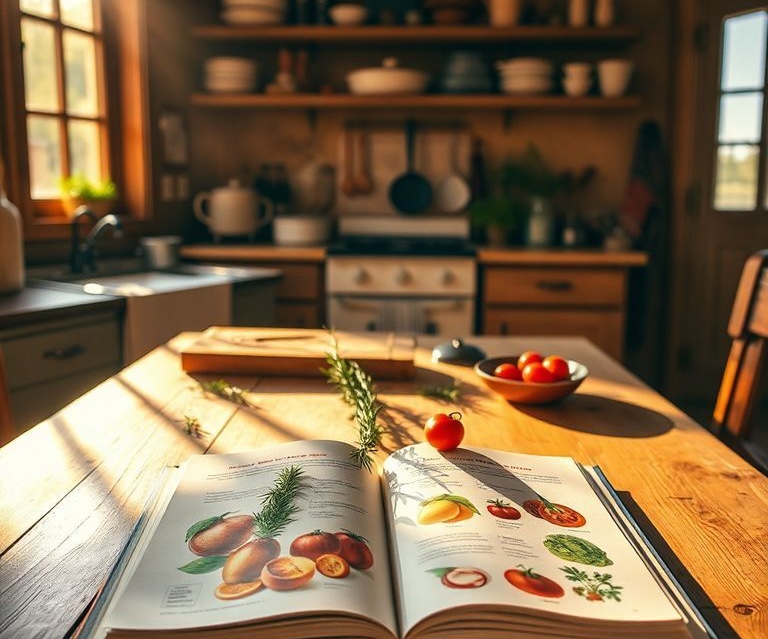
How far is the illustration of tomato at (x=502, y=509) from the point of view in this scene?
2.57ft

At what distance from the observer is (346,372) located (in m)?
1.28

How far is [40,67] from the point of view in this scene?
2.99 metres

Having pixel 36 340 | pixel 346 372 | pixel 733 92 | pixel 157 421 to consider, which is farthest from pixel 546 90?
pixel 157 421

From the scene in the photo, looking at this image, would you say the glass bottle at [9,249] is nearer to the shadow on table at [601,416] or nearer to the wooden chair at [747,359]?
the shadow on table at [601,416]

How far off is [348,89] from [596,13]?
4.00ft

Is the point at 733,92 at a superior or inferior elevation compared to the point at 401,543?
superior

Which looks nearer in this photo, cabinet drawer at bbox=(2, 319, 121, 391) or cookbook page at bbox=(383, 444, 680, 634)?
cookbook page at bbox=(383, 444, 680, 634)

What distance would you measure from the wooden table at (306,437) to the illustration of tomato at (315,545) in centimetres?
17

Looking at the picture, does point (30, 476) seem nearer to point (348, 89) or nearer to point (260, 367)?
point (260, 367)

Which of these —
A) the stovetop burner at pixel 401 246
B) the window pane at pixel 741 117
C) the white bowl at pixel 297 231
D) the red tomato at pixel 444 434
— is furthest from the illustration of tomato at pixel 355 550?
the window pane at pixel 741 117

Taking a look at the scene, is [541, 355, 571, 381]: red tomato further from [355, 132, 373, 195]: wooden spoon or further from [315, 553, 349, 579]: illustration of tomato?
[355, 132, 373, 195]: wooden spoon

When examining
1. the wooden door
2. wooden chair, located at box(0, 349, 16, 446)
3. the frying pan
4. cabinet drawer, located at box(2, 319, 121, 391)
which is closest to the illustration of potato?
wooden chair, located at box(0, 349, 16, 446)

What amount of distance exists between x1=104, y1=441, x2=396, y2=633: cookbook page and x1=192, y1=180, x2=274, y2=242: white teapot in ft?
9.47

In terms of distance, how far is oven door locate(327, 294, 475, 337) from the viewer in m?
3.42
